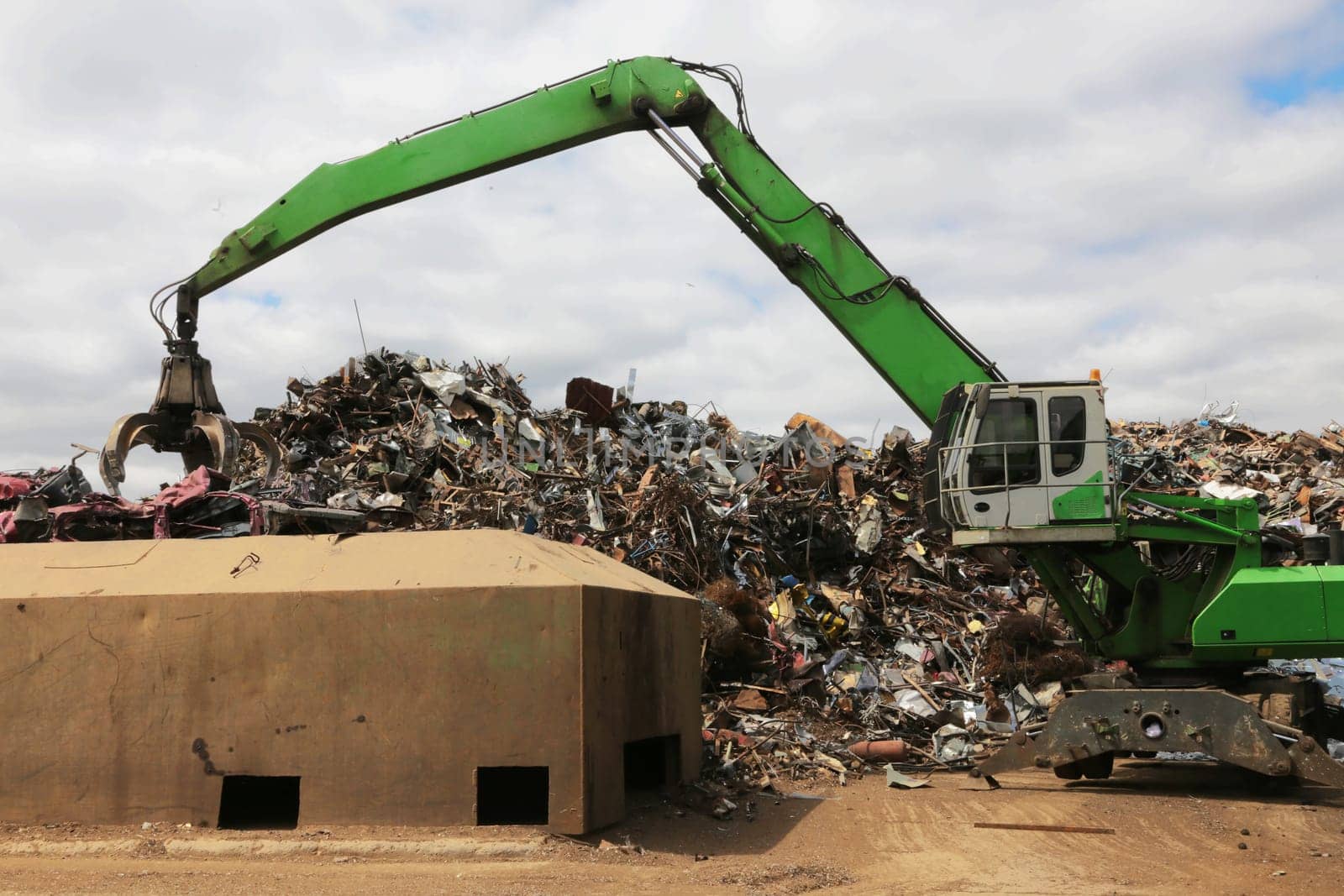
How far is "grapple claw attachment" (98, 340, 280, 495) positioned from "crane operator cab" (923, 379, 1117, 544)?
5.77m

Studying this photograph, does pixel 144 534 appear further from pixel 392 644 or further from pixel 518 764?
pixel 518 764

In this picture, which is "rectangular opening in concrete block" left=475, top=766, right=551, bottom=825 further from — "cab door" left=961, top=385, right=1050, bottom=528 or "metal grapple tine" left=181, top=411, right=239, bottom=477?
"cab door" left=961, top=385, right=1050, bottom=528

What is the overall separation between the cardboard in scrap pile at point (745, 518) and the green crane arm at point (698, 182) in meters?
1.86

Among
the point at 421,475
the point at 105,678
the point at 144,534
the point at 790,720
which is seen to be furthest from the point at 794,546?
the point at 105,678

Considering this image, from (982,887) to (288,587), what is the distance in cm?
440

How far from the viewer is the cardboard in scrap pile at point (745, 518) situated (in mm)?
10242

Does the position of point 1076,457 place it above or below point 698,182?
below

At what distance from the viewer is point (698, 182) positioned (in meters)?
10.3

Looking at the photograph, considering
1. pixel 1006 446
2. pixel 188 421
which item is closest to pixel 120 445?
pixel 188 421

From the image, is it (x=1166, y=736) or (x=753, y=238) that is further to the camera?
(x=753, y=238)

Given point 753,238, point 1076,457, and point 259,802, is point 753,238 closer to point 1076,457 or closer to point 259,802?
point 1076,457

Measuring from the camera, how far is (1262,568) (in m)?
9.42

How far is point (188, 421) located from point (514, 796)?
4.17 meters

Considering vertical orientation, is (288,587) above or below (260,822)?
above
